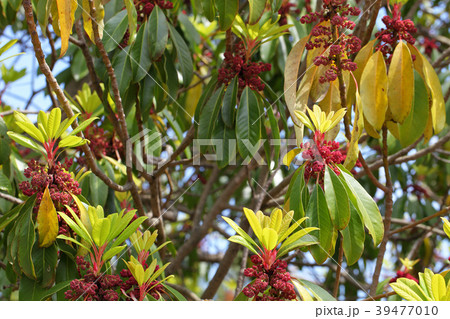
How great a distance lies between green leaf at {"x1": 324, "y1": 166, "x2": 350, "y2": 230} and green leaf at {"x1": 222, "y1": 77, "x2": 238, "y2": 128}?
1.67ft

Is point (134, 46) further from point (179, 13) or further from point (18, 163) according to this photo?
point (18, 163)

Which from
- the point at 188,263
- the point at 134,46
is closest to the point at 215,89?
the point at 134,46

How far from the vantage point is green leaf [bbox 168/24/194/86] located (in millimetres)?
1906

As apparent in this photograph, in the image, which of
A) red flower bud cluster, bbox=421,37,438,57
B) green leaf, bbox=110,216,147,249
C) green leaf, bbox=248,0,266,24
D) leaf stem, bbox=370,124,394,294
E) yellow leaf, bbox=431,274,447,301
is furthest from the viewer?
red flower bud cluster, bbox=421,37,438,57

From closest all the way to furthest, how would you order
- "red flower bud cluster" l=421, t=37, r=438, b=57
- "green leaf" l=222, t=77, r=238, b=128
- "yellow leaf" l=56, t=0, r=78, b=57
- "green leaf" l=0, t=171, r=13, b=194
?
"yellow leaf" l=56, t=0, r=78, b=57 → "green leaf" l=222, t=77, r=238, b=128 → "green leaf" l=0, t=171, r=13, b=194 → "red flower bud cluster" l=421, t=37, r=438, b=57

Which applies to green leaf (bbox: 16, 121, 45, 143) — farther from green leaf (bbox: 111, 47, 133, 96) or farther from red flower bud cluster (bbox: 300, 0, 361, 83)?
red flower bud cluster (bbox: 300, 0, 361, 83)

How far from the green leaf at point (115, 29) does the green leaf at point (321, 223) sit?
87cm

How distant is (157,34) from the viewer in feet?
5.79

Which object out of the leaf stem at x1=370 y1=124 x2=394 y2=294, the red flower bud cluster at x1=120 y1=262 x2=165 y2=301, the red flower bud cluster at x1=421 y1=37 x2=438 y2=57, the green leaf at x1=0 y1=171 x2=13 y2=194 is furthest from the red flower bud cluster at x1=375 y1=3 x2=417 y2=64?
the red flower bud cluster at x1=421 y1=37 x2=438 y2=57

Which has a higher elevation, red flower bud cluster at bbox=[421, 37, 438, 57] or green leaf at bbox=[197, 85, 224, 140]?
red flower bud cluster at bbox=[421, 37, 438, 57]

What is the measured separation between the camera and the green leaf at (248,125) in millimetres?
1626

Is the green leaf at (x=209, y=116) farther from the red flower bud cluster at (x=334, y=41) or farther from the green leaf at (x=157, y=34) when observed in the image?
the red flower bud cluster at (x=334, y=41)

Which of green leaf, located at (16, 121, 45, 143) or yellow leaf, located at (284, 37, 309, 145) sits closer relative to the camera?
green leaf, located at (16, 121, 45, 143)

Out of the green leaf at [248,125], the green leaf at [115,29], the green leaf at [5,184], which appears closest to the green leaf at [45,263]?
the green leaf at [5,184]
